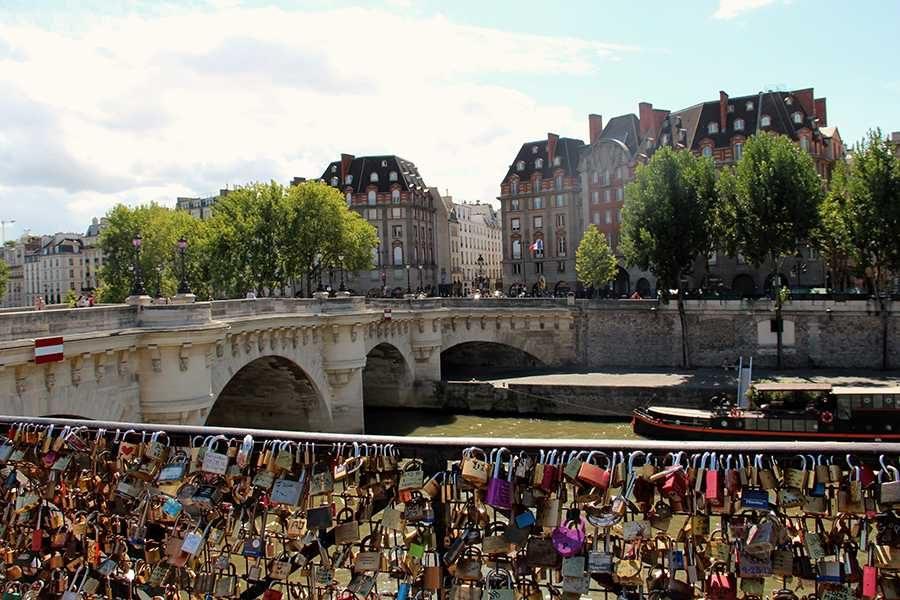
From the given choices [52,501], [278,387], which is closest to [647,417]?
[278,387]

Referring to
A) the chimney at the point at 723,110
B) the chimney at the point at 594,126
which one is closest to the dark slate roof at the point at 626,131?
the chimney at the point at 594,126

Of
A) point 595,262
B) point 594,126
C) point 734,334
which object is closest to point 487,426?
point 734,334

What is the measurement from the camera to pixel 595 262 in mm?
64000

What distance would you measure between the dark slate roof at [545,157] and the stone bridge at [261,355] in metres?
28.4

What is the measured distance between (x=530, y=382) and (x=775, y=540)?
139 feet

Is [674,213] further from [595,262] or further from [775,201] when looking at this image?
[595,262]

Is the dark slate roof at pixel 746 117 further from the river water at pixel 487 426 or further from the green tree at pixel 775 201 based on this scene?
the river water at pixel 487 426

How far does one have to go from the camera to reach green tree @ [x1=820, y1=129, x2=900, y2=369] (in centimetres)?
4416

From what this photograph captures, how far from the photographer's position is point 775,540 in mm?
5363

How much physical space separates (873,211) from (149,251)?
49720mm

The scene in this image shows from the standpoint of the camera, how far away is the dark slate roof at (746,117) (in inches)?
2601

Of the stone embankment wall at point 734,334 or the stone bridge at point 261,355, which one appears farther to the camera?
the stone embankment wall at point 734,334

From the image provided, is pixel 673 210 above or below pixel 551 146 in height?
below

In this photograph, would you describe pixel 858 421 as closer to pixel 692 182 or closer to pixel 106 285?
pixel 692 182
